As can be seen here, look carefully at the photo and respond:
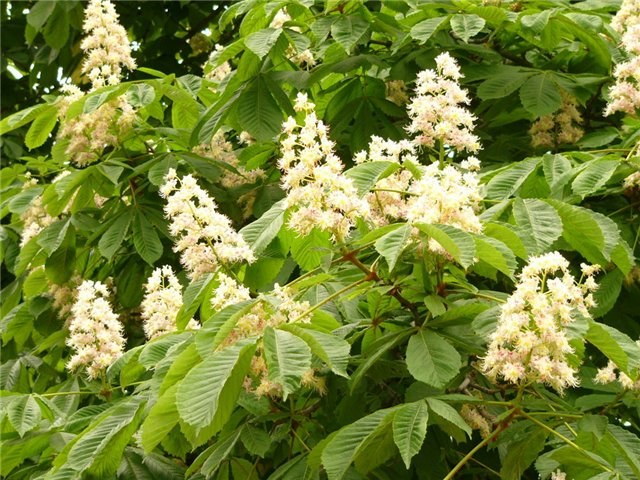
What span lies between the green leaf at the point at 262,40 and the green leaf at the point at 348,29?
20cm

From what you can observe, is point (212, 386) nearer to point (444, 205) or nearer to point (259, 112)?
point (444, 205)

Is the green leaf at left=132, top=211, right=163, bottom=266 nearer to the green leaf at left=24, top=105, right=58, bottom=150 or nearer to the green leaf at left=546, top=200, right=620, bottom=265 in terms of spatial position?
the green leaf at left=24, top=105, right=58, bottom=150

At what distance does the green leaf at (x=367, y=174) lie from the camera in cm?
248

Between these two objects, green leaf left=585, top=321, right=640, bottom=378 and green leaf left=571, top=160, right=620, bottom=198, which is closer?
green leaf left=585, top=321, right=640, bottom=378

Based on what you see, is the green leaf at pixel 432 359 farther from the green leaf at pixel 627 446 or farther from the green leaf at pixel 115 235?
the green leaf at pixel 115 235

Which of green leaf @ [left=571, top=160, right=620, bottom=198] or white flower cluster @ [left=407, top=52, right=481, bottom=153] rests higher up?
white flower cluster @ [left=407, top=52, right=481, bottom=153]

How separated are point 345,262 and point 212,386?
0.69 metres

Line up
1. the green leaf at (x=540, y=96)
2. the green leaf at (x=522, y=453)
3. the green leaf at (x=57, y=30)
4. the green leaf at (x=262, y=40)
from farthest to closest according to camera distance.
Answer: the green leaf at (x=57, y=30), the green leaf at (x=540, y=96), the green leaf at (x=262, y=40), the green leaf at (x=522, y=453)

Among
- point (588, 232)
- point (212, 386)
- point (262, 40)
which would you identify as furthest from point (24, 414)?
point (588, 232)

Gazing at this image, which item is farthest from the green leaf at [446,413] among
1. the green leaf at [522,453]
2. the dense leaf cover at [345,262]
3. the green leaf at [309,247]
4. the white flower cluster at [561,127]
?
the white flower cluster at [561,127]

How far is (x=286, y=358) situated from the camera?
82.3 inches

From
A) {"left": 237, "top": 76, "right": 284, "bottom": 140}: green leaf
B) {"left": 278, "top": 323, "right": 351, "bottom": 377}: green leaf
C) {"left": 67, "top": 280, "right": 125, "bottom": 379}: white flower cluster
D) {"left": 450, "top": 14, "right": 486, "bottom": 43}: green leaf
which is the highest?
{"left": 278, "top": 323, "right": 351, "bottom": 377}: green leaf

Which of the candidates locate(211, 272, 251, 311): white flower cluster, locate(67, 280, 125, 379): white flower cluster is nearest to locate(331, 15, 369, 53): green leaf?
locate(67, 280, 125, 379): white flower cluster

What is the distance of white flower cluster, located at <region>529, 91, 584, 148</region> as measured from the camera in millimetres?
3818
